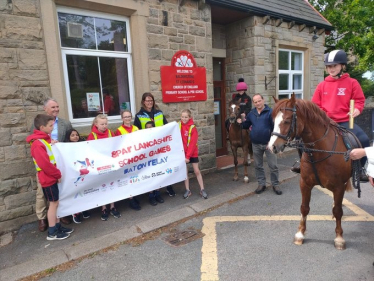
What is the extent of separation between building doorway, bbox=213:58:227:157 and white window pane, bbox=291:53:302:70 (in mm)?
2612

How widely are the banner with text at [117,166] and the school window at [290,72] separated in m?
5.34

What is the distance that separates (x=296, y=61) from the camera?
9.06 m

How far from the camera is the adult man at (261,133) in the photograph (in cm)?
493

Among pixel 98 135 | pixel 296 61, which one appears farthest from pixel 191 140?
pixel 296 61

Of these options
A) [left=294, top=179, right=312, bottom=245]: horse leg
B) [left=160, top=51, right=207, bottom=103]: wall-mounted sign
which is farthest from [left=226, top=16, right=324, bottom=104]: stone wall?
[left=294, top=179, right=312, bottom=245]: horse leg

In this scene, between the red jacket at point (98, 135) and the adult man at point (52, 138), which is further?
the red jacket at point (98, 135)

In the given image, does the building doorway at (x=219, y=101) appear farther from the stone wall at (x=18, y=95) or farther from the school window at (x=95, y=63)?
the stone wall at (x=18, y=95)

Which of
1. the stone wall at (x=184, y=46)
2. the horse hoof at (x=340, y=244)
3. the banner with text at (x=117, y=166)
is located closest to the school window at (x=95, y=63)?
the stone wall at (x=184, y=46)

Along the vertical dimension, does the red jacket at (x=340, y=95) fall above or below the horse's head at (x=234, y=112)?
above

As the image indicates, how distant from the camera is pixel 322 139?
10.1ft

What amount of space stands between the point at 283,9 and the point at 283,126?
6849mm

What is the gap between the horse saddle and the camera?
10.5 ft

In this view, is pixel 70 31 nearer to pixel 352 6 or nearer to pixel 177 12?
pixel 177 12

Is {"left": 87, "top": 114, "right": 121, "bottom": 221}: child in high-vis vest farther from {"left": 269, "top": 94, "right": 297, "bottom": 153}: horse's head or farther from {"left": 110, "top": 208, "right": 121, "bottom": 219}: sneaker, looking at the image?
{"left": 269, "top": 94, "right": 297, "bottom": 153}: horse's head
